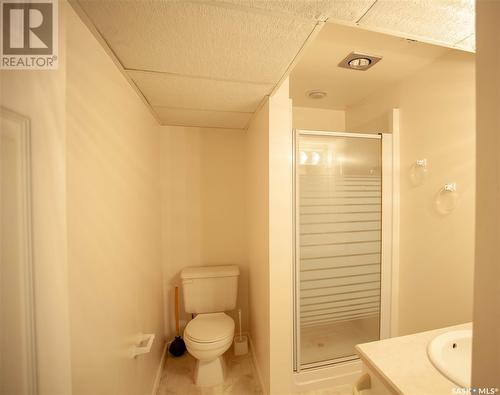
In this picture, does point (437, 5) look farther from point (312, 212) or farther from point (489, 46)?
point (312, 212)

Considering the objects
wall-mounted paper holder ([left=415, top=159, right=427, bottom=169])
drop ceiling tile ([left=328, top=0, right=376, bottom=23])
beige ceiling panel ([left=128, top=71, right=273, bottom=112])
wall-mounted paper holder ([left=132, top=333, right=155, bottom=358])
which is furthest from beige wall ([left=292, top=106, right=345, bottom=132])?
wall-mounted paper holder ([left=132, top=333, right=155, bottom=358])

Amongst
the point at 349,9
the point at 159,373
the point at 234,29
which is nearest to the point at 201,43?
the point at 234,29

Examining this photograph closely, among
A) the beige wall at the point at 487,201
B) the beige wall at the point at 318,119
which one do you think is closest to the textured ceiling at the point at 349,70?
the beige wall at the point at 318,119

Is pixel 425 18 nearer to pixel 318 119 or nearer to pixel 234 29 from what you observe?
pixel 234 29

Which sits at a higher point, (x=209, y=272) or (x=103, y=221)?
(x=103, y=221)

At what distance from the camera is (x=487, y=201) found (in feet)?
1.14

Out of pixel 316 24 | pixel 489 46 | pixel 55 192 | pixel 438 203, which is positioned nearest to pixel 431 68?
pixel 438 203

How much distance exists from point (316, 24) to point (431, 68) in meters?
1.28

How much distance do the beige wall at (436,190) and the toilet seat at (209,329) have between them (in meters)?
1.47

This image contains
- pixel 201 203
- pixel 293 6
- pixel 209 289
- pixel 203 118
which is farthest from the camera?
pixel 201 203

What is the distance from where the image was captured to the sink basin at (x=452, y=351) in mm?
816

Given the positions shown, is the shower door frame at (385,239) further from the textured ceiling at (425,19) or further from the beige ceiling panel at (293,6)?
the beige ceiling panel at (293,6)

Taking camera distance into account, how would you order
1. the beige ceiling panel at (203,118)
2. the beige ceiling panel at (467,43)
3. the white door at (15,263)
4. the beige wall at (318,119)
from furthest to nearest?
the beige wall at (318,119) < the beige ceiling panel at (203,118) < the beige ceiling panel at (467,43) < the white door at (15,263)

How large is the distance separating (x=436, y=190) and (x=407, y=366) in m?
1.18
